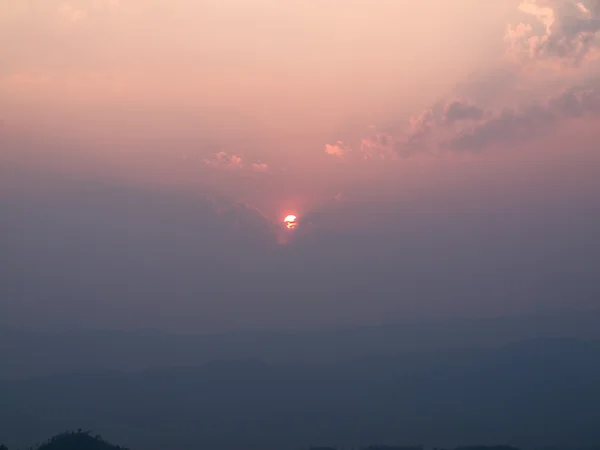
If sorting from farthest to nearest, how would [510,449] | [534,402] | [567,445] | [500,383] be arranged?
Answer: [500,383]
[534,402]
[567,445]
[510,449]

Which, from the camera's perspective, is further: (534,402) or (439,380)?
(439,380)

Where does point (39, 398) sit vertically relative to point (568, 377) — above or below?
below

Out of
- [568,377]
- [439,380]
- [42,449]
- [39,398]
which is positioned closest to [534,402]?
[568,377]

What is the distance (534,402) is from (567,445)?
1790 cm

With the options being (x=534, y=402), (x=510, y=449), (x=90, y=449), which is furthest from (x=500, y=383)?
(x=90, y=449)

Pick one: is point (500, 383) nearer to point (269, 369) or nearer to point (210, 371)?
point (269, 369)

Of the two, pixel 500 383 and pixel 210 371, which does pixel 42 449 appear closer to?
pixel 210 371

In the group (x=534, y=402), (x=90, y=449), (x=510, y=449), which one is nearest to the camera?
(x=90, y=449)

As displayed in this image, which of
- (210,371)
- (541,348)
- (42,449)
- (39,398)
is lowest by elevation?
(42,449)

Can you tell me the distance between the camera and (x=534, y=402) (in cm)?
6231

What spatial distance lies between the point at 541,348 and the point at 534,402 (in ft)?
27.4

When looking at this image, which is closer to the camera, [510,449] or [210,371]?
[510,449]

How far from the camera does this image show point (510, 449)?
4147 cm

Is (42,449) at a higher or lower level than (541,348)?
lower
